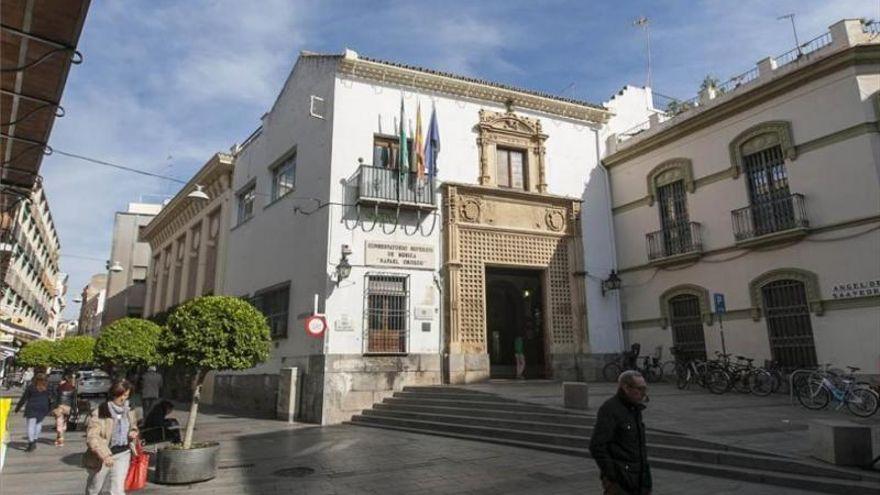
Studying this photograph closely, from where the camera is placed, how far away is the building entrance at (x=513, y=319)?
18312 mm

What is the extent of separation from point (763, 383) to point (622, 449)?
11824 mm

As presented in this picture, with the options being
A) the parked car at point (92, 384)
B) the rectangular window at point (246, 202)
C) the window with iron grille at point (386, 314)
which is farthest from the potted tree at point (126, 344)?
→ the parked car at point (92, 384)

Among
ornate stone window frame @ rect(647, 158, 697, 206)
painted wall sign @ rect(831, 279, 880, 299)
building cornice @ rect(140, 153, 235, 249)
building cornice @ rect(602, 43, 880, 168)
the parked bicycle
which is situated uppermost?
building cornice @ rect(140, 153, 235, 249)

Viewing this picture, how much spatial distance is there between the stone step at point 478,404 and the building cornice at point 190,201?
547 inches

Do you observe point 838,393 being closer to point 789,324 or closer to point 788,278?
point 789,324

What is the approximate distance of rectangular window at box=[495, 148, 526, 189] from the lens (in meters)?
18.2

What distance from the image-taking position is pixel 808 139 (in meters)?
14.1

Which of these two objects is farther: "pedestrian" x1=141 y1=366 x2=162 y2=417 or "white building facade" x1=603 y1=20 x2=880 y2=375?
"pedestrian" x1=141 y1=366 x2=162 y2=417

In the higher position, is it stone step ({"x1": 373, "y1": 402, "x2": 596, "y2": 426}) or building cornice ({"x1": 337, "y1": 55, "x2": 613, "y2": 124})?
building cornice ({"x1": 337, "y1": 55, "x2": 613, "y2": 124})

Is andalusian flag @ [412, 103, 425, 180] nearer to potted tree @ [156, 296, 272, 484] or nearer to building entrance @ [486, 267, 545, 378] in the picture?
building entrance @ [486, 267, 545, 378]

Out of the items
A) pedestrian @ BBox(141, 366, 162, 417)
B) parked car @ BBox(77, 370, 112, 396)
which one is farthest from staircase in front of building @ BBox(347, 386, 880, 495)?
parked car @ BBox(77, 370, 112, 396)

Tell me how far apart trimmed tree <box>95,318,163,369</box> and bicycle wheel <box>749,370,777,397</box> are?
51.5ft

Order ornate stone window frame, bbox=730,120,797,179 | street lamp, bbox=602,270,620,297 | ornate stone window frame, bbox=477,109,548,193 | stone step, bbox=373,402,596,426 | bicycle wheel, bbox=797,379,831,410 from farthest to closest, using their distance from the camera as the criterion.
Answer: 1. street lamp, bbox=602,270,620,297
2. ornate stone window frame, bbox=477,109,548,193
3. ornate stone window frame, bbox=730,120,797,179
4. bicycle wheel, bbox=797,379,831,410
5. stone step, bbox=373,402,596,426

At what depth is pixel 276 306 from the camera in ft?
57.5
